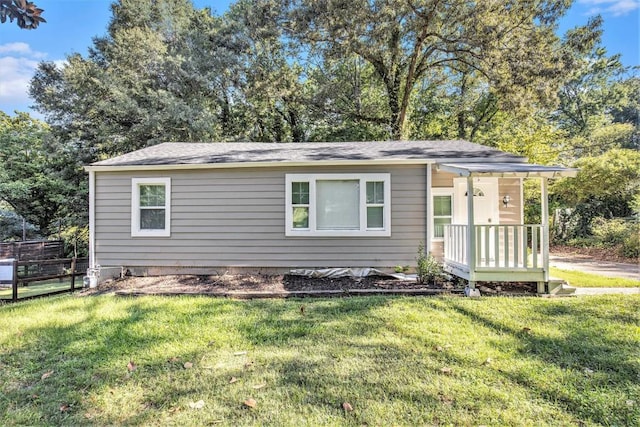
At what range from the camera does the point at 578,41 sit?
12.9m

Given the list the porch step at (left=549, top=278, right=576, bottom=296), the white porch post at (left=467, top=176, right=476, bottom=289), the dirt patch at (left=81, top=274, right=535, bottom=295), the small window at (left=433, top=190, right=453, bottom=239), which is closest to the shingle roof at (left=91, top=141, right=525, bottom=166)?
the small window at (left=433, top=190, right=453, bottom=239)

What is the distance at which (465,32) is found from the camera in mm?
12531

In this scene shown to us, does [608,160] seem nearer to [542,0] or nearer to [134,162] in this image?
[542,0]

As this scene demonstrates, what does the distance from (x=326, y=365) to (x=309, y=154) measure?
5530mm

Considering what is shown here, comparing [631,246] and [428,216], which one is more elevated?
[428,216]

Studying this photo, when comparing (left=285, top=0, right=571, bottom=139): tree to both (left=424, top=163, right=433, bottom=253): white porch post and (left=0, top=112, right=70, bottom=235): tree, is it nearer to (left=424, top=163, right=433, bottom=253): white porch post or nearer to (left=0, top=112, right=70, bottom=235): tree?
(left=424, top=163, right=433, bottom=253): white porch post

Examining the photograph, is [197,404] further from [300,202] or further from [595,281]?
[595,281]

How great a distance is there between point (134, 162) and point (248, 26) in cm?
1034

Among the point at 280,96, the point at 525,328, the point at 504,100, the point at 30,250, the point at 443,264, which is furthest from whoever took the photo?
the point at 280,96

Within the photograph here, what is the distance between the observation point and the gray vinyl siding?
7.14 m

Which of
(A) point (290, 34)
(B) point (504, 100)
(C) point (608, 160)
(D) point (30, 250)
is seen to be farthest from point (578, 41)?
(D) point (30, 250)

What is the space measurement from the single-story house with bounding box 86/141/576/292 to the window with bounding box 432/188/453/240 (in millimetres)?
24

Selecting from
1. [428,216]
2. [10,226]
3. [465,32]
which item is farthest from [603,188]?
[10,226]

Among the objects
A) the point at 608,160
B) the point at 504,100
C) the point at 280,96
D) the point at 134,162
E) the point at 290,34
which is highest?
the point at 290,34
